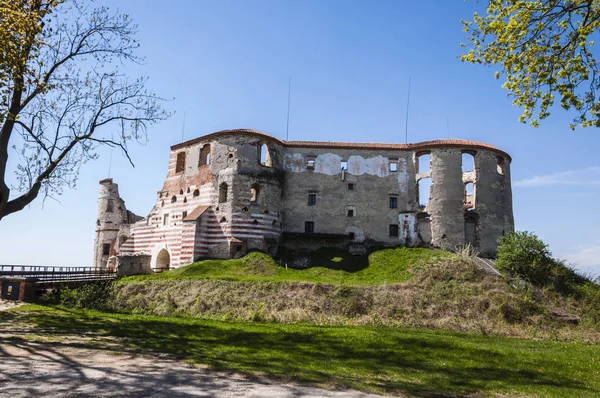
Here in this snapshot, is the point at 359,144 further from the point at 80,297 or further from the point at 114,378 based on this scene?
the point at 114,378

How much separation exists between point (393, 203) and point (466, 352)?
2501 cm

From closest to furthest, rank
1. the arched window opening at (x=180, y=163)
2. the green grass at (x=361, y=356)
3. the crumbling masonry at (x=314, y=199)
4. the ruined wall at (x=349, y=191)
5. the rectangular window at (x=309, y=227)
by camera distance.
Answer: the green grass at (x=361, y=356) → the crumbling masonry at (x=314, y=199) → the ruined wall at (x=349, y=191) → the rectangular window at (x=309, y=227) → the arched window opening at (x=180, y=163)

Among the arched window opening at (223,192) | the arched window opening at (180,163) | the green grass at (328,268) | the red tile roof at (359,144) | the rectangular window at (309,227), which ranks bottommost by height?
the green grass at (328,268)

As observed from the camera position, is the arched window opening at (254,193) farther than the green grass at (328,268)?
Yes

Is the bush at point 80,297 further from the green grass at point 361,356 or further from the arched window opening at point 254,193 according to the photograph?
the arched window opening at point 254,193

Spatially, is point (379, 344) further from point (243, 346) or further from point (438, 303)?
point (438, 303)

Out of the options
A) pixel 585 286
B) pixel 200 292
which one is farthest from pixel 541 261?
pixel 200 292

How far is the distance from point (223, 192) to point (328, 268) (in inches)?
403

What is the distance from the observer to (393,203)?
3591 centimetres

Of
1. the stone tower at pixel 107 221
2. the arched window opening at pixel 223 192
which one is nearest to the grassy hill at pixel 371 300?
the arched window opening at pixel 223 192

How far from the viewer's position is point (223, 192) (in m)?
34.2

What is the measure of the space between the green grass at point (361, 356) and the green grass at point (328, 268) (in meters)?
12.4

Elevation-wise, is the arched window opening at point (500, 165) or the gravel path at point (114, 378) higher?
the arched window opening at point (500, 165)

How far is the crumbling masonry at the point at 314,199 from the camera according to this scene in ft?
109
